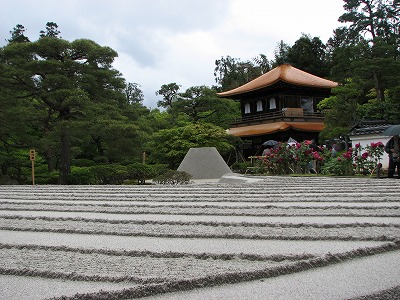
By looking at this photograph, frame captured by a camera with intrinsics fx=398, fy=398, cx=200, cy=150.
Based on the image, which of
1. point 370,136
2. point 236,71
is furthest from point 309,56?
point 370,136

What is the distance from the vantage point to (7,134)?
13.2 m

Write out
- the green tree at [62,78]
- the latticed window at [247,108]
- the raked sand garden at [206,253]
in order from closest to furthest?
the raked sand garden at [206,253] → the green tree at [62,78] → the latticed window at [247,108]

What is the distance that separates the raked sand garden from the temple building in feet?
56.1

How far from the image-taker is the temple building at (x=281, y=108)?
21.2 metres

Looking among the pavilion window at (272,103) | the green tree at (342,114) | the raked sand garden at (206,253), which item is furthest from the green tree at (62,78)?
the pavilion window at (272,103)

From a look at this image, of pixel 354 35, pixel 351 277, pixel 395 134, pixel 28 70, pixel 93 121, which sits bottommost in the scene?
pixel 351 277

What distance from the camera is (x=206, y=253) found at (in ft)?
7.82

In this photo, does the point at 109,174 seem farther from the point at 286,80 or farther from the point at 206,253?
the point at 286,80

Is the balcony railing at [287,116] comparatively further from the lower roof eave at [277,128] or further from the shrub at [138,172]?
the shrub at [138,172]

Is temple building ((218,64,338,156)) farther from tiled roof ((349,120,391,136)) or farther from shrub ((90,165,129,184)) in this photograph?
shrub ((90,165,129,184))

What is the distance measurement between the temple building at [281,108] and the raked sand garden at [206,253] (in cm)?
1710

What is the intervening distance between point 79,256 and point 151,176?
10.2m

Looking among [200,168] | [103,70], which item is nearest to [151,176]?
[200,168]

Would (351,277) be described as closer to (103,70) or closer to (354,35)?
(103,70)
